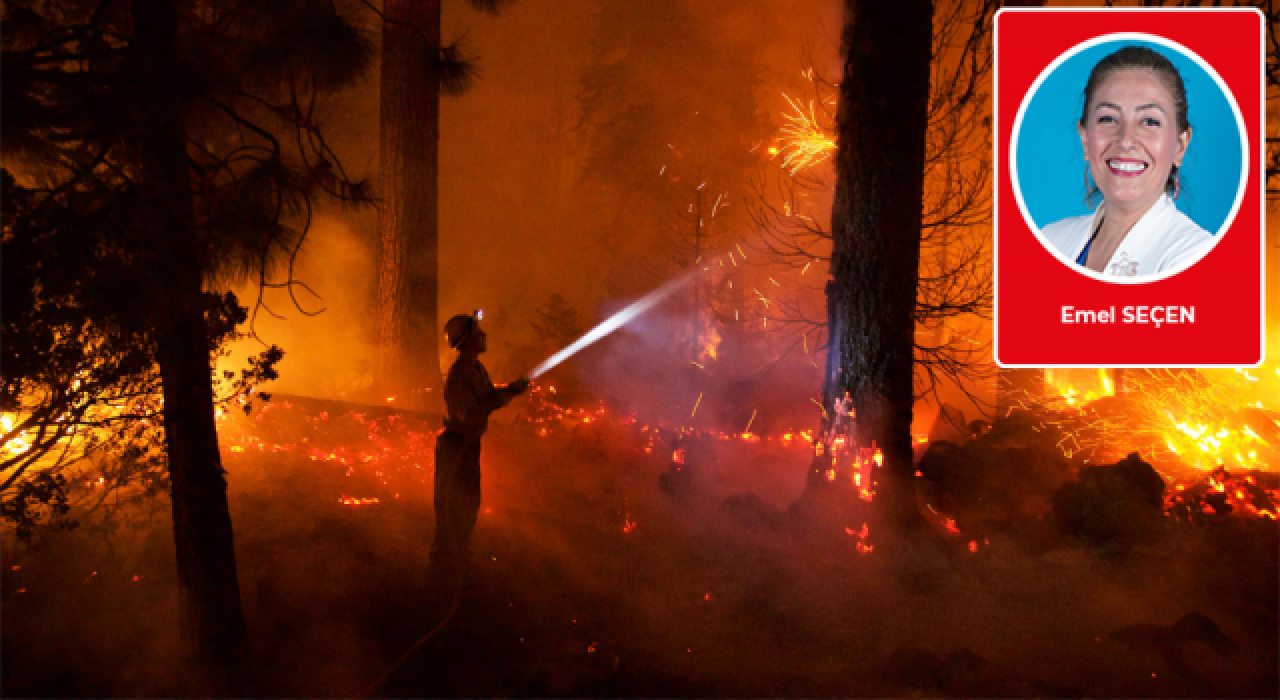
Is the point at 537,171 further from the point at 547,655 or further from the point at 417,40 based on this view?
the point at 547,655

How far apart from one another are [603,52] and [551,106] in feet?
7.88

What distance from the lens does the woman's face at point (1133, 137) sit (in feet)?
16.8

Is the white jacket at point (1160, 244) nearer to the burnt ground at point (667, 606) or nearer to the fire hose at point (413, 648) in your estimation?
the burnt ground at point (667, 606)

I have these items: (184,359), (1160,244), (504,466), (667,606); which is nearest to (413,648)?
(667,606)

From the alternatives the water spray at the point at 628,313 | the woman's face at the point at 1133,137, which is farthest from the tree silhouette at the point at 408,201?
the woman's face at the point at 1133,137

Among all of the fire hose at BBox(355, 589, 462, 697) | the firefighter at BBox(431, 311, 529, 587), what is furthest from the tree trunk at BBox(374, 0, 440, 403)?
the fire hose at BBox(355, 589, 462, 697)

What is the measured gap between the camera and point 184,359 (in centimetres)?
371

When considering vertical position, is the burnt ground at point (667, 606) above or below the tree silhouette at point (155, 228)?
below

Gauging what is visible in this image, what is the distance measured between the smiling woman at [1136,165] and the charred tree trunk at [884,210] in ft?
4.17

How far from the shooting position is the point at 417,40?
9508mm

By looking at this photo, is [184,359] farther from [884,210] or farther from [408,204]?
[408,204]

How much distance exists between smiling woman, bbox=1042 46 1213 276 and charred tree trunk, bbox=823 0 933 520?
127 centimetres

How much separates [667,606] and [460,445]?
205cm

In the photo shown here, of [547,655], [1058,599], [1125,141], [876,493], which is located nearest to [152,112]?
[547,655]
